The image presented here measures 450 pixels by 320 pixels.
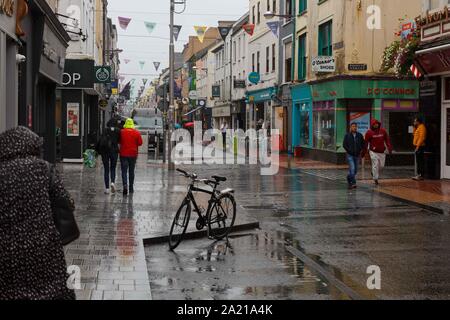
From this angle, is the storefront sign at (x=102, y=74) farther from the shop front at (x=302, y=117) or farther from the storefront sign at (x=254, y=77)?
the storefront sign at (x=254, y=77)

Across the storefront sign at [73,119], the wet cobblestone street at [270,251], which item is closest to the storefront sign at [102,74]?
the storefront sign at [73,119]

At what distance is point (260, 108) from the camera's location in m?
46.4

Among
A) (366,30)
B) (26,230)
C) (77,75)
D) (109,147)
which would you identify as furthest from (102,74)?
(26,230)

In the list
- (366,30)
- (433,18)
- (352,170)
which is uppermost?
(366,30)

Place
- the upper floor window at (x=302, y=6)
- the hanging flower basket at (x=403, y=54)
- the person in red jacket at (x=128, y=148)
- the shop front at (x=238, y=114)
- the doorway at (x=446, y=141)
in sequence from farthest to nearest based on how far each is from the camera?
the shop front at (x=238, y=114), the upper floor window at (x=302, y=6), the hanging flower basket at (x=403, y=54), the doorway at (x=446, y=141), the person in red jacket at (x=128, y=148)

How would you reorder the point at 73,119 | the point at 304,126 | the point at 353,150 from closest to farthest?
the point at 353,150, the point at 73,119, the point at 304,126

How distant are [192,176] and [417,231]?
162 inches

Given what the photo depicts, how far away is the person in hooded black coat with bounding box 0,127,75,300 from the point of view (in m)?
3.91

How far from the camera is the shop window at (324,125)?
28.7 m

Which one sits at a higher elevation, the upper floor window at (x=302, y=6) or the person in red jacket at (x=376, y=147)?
the upper floor window at (x=302, y=6)

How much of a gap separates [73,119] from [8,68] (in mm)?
14429

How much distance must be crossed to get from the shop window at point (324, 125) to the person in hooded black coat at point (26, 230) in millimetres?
24873

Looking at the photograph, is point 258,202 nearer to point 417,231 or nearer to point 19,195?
point 417,231

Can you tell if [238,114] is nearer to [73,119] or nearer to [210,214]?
[73,119]
